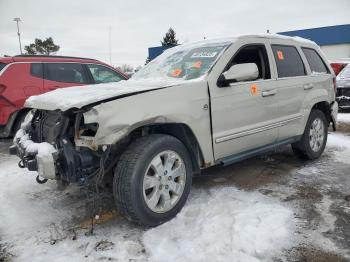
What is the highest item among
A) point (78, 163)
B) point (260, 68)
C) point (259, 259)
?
point (260, 68)

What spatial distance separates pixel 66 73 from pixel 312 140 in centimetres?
490

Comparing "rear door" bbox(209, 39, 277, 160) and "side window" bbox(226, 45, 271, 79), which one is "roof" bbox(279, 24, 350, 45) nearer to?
"side window" bbox(226, 45, 271, 79)

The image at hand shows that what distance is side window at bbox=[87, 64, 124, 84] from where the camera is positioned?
7894 mm

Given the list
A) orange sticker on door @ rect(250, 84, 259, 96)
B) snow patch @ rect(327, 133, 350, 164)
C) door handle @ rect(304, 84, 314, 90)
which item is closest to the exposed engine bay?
orange sticker on door @ rect(250, 84, 259, 96)

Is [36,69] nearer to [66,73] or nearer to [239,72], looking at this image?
[66,73]

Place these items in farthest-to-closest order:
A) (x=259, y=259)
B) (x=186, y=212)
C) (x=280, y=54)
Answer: (x=280, y=54) → (x=186, y=212) → (x=259, y=259)

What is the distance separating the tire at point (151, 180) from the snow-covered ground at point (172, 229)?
164 mm

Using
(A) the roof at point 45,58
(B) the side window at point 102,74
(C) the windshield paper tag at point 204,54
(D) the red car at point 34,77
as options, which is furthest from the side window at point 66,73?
(C) the windshield paper tag at point 204,54

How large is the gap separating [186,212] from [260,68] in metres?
2.06

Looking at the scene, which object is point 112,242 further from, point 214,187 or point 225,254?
point 214,187

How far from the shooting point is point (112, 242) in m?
3.07

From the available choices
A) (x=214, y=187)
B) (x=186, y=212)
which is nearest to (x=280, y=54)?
(x=214, y=187)

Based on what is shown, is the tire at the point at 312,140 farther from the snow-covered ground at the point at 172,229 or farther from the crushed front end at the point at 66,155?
the crushed front end at the point at 66,155

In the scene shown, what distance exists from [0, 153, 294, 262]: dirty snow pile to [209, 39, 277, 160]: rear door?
0.62 m
